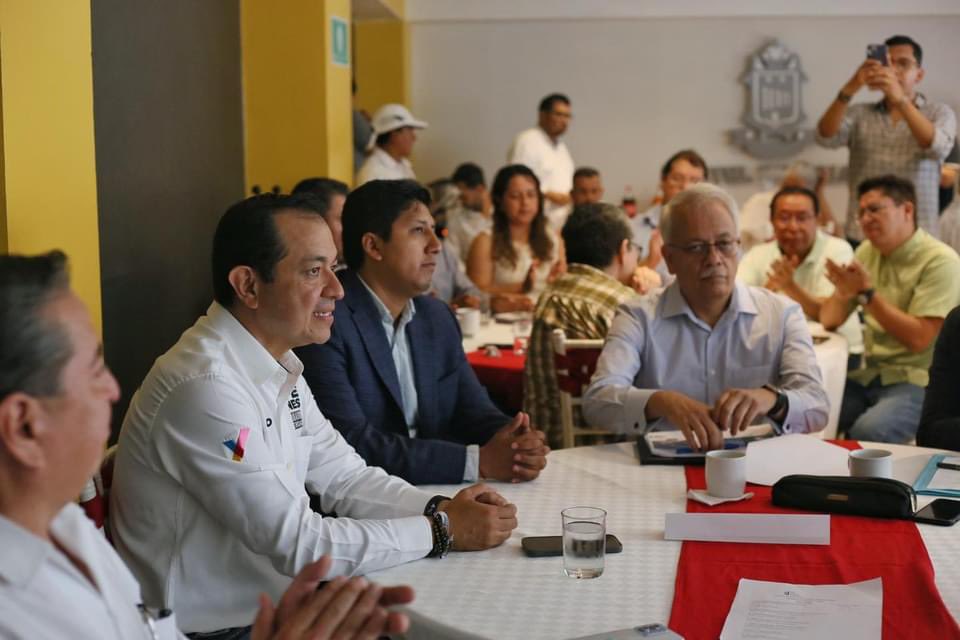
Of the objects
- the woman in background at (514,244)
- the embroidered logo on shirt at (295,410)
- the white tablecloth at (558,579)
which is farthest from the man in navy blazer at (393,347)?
the woman in background at (514,244)

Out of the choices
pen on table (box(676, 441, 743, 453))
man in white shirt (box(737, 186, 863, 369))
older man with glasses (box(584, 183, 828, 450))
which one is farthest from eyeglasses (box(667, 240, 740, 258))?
man in white shirt (box(737, 186, 863, 369))

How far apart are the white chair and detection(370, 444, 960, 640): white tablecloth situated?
937 mm

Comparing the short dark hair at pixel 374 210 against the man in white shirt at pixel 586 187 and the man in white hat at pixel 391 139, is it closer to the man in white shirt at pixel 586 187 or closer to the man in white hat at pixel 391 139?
the man in white hat at pixel 391 139

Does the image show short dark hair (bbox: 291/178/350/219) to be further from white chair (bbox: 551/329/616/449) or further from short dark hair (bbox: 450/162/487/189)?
short dark hair (bbox: 450/162/487/189)

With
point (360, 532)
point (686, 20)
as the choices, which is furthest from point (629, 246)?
point (686, 20)

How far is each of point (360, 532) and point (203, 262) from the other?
3.16 m

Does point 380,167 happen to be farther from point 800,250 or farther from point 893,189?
point 893,189

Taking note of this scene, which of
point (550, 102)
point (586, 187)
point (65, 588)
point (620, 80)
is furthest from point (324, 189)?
point (620, 80)

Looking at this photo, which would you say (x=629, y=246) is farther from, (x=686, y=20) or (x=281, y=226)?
(x=686, y=20)

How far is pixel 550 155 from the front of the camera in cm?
847

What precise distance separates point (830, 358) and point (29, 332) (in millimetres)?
3310

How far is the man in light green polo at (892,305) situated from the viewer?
4223 mm

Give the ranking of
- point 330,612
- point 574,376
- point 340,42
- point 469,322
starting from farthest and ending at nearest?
point 340,42
point 469,322
point 574,376
point 330,612

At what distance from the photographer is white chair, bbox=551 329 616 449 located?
3234 millimetres
